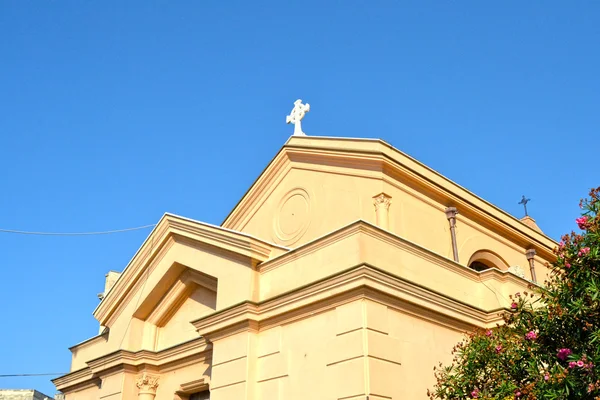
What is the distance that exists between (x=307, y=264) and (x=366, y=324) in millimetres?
1909

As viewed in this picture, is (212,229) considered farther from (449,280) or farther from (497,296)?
(497,296)

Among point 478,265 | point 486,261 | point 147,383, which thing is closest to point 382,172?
point 478,265

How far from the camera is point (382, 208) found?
1563 centimetres

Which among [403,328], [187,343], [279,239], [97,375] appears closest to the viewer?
[403,328]

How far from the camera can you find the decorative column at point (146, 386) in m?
15.5

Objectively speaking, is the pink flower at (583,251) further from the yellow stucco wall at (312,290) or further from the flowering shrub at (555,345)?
the yellow stucco wall at (312,290)

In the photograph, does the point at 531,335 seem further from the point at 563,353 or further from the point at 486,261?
the point at 486,261

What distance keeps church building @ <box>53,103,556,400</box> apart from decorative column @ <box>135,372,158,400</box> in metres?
0.02

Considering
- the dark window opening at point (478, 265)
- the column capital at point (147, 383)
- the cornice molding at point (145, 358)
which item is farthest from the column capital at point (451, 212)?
the column capital at point (147, 383)

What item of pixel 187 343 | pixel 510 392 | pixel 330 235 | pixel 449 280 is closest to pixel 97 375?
pixel 187 343

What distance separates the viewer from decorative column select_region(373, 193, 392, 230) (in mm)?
15438

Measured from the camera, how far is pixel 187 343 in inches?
580

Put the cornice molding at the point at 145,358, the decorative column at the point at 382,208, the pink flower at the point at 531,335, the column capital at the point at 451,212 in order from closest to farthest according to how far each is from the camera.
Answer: the pink flower at the point at 531,335 < the cornice molding at the point at 145,358 < the decorative column at the point at 382,208 < the column capital at the point at 451,212

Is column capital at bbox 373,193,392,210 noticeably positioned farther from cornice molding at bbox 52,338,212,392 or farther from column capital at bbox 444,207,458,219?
cornice molding at bbox 52,338,212,392
